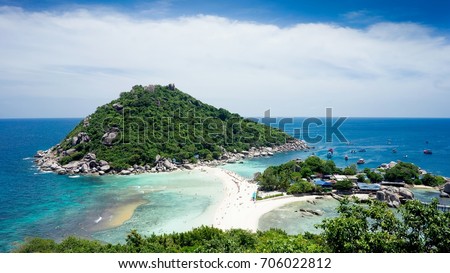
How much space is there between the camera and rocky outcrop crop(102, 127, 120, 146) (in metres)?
48.3

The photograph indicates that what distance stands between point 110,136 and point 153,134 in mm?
7369

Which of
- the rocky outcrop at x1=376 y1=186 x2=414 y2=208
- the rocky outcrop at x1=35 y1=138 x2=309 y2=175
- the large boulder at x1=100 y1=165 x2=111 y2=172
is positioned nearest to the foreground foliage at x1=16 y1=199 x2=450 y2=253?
the rocky outcrop at x1=376 y1=186 x2=414 y2=208

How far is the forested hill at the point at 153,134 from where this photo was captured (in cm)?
4584

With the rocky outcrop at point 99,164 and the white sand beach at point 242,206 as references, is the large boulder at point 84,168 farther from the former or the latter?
the white sand beach at point 242,206

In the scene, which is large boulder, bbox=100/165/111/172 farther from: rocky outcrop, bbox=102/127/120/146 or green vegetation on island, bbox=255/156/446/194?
green vegetation on island, bbox=255/156/446/194

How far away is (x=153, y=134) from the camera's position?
53.1 meters

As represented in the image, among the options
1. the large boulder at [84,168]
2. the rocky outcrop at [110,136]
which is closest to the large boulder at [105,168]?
the large boulder at [84,168]

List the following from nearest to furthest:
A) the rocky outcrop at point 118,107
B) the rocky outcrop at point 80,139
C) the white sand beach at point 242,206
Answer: the white sand beach at point 242,206 < the rocky outcrop at point 80,139 < the rocky outcrop at point 118,107

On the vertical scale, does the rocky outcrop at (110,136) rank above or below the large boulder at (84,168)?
above

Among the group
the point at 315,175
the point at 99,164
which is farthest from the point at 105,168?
the point at 315,175

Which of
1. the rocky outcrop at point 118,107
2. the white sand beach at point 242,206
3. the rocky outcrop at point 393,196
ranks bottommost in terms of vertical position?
the white sand beach at point 242,206

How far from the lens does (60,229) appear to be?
2311cm

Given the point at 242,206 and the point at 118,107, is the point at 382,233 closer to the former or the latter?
the point at 242,206

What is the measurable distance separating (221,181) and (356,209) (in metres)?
27.4
